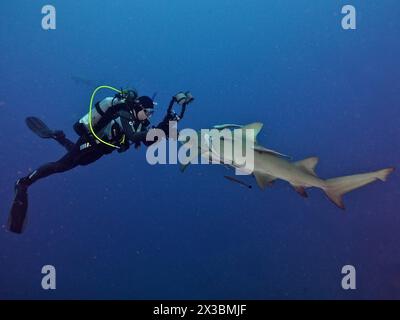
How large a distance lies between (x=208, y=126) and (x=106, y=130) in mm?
2910

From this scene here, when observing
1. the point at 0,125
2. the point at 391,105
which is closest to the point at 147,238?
the point at 0,125

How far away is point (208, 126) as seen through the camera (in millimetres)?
7176

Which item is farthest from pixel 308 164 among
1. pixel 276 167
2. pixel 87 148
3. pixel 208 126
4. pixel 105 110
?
pixel 208 126

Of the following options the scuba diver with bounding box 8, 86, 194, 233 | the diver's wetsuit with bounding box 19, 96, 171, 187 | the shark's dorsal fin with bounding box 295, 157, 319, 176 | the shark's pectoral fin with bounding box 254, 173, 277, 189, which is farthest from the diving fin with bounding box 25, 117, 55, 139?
the shark's dorsal fin with bounding box 295, 157, 319, 176

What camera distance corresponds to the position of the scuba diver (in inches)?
148

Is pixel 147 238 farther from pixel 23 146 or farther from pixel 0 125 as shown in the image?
pixel 0 125

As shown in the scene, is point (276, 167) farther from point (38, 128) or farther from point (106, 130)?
point (38, 128)

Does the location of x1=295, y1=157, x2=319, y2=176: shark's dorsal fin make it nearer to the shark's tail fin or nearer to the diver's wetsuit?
the shark's tail fin

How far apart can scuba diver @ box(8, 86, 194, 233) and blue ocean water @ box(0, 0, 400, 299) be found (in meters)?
1.62

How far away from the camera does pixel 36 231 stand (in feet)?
22.6

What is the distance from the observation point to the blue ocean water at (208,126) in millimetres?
6617
